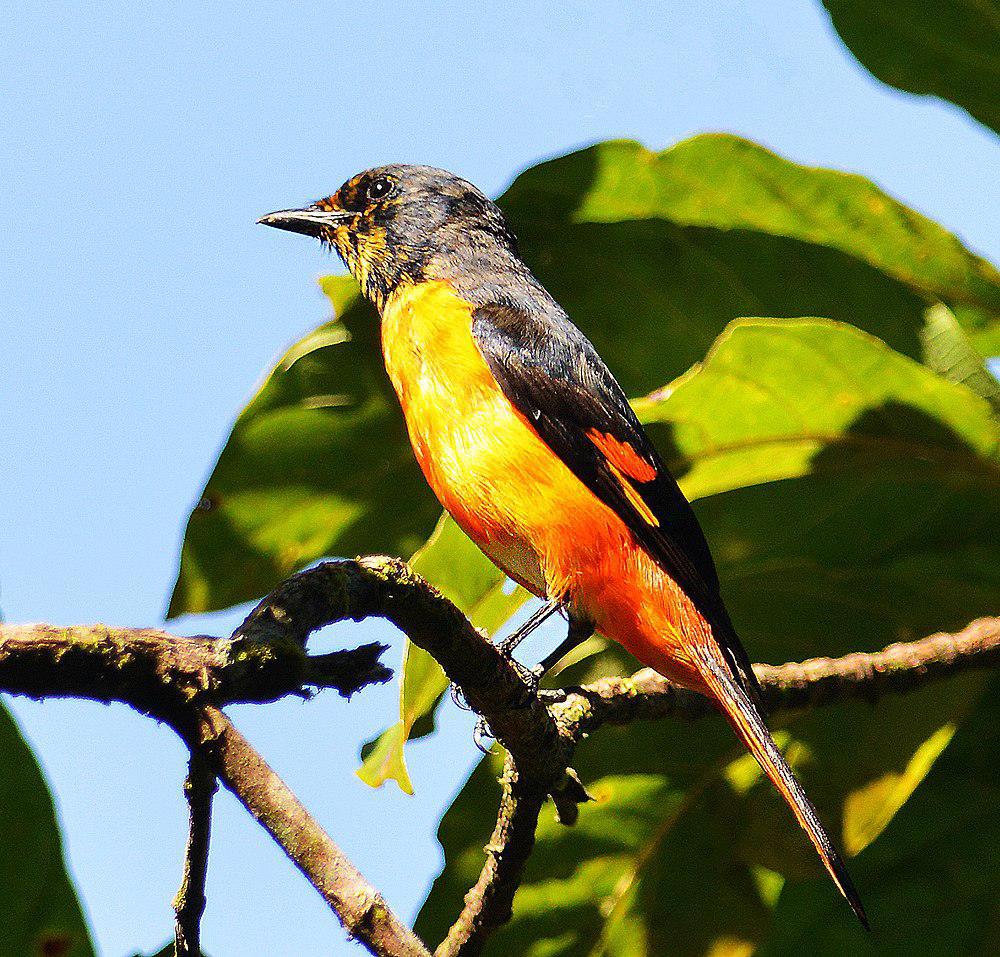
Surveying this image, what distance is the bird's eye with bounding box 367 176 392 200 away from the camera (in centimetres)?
441

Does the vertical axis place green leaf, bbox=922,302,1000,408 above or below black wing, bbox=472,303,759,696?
below

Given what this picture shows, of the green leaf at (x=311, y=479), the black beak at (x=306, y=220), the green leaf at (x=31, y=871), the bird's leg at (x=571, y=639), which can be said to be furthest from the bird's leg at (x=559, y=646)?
the black beak at (x=306, y=220)

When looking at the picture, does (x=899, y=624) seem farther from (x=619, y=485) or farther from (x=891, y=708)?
(x=619, y=485)

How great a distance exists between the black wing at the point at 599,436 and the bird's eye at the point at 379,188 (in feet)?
3.57

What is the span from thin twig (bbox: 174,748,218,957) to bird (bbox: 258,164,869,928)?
157 cm

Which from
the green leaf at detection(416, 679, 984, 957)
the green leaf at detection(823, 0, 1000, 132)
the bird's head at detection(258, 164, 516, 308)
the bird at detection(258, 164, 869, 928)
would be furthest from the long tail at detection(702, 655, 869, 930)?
the green leaf at detection(823, 0, 1000, 132)

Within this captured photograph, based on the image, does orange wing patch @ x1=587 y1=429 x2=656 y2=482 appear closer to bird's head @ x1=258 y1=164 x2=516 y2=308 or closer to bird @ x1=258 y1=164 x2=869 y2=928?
bird @ x1=258 y1=164 x2=869 y2=928

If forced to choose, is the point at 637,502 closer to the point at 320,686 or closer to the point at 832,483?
the point at 832,483

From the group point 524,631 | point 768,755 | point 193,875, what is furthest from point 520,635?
point 193,875

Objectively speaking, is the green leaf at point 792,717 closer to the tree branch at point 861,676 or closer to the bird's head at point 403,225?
the tree branch at point 861,676

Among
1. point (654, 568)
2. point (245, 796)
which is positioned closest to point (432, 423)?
point (654, 568)

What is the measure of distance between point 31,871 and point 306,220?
2743 millimetres

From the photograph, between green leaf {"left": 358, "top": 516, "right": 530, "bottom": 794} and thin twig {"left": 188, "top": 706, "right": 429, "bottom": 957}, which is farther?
green leaf {"left": 358, "top": 516, "right": 530, "bottom": 794}

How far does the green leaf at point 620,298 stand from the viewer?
3342 mm
